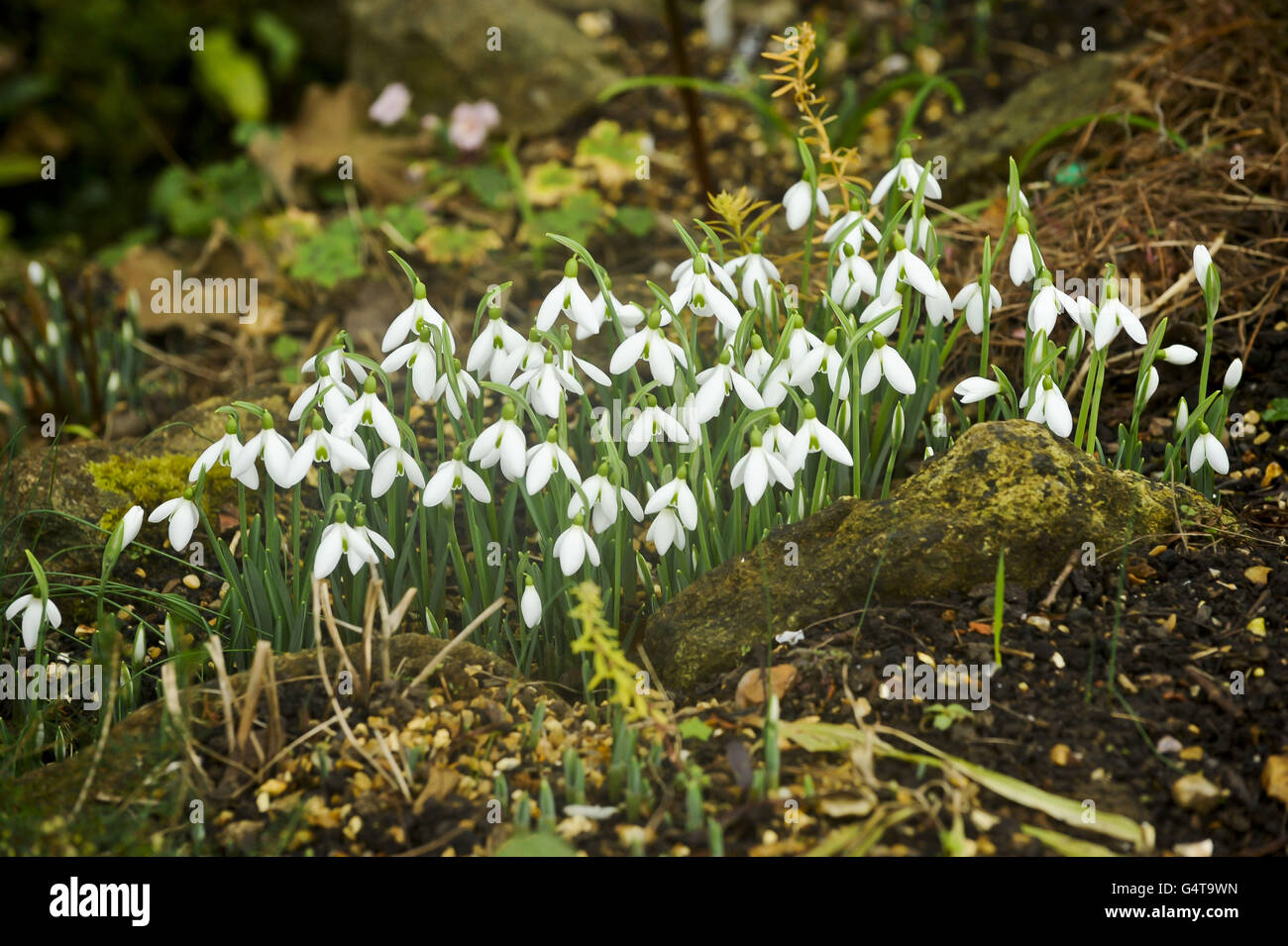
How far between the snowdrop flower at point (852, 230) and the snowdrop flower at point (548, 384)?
2.26 feet

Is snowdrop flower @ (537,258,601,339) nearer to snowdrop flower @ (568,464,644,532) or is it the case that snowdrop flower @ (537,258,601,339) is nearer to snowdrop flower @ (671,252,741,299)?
snowdrop flower @ (671,252,741,299)

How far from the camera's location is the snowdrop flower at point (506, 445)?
2191mm

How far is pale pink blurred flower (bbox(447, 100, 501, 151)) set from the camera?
4.59 m

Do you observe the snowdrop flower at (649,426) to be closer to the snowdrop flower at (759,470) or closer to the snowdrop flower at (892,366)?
the snowdrop flower at (759,470)

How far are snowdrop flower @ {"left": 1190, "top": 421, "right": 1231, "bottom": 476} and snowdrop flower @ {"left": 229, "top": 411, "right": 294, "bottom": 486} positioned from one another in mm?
1789

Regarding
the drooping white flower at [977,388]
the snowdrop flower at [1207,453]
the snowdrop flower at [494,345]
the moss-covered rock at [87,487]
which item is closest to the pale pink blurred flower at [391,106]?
the moss-covered rock at [87,487]

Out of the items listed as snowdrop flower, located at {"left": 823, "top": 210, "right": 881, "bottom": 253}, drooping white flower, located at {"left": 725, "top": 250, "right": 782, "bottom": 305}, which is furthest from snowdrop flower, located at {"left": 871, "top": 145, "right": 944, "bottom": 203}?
drooping white flower, located at {"left": 725, "top": 250, "right": 782, "bottom": 305}

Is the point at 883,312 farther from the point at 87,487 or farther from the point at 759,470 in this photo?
the point at 87,487

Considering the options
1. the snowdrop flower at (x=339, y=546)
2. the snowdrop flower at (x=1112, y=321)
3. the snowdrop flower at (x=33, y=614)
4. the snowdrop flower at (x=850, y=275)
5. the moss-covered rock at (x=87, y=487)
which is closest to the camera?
the snowdrop flower at (x=339, y=546)

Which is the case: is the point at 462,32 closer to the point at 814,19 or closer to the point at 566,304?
the point at 814,19

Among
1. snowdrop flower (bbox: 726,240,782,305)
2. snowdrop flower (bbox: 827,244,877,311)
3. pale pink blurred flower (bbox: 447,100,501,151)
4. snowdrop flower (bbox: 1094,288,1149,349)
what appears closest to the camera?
snowdrop flower (bbox: 1094,288,1149,349)

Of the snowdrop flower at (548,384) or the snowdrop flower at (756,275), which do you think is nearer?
the snowdrop flower at (548,384)

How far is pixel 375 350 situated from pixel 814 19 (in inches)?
109
